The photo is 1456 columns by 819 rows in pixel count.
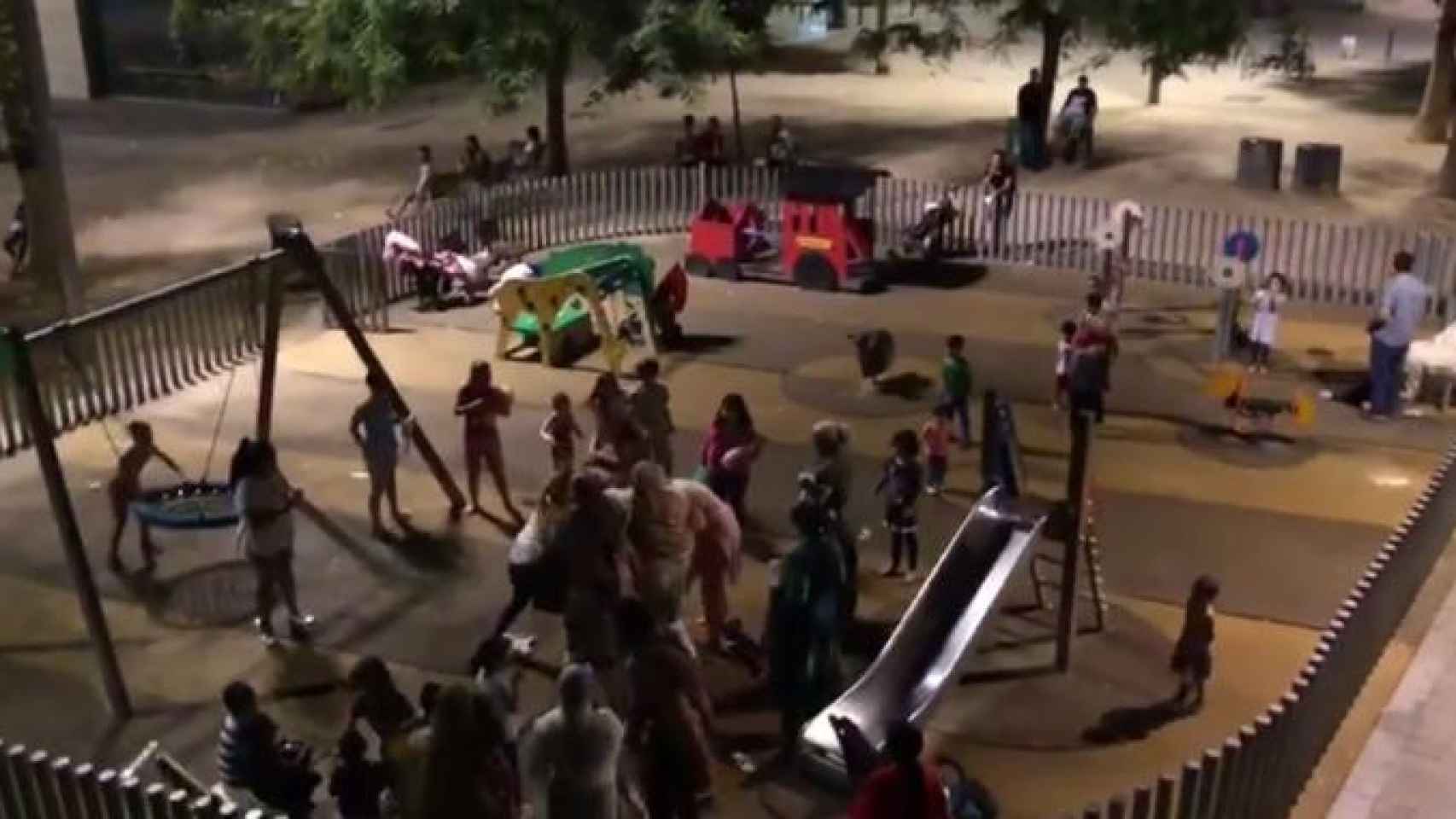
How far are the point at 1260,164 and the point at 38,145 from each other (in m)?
17.6

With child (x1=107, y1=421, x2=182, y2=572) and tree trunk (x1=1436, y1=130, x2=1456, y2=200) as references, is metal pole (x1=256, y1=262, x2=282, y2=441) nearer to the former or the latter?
child (x1=107, y1=421, x2=182, y2=572)

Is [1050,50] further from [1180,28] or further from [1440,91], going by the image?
[1440,91]

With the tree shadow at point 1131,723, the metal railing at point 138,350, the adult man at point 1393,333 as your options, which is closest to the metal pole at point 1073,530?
the tree shadow at point 1131,723

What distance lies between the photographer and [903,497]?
1155cm

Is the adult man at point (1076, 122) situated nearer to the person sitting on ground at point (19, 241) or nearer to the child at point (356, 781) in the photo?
the person sitting on ground at point (19, 241)

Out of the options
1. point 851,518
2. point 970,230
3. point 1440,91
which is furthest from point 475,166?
point 1440,91

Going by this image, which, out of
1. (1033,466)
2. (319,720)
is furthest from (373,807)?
(1033,466)

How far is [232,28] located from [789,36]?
16.7m

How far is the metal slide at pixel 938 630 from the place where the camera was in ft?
31.6

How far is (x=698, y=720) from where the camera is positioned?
8.01 meters

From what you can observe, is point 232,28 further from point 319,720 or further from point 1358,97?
point 319,720

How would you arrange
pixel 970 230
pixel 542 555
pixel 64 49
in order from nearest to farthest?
pixel 542 555 < pixel 970 230 < pixel 64 49

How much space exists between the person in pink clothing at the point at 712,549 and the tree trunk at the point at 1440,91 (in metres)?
22.7

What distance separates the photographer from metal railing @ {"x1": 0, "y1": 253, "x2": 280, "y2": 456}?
1557 cm
